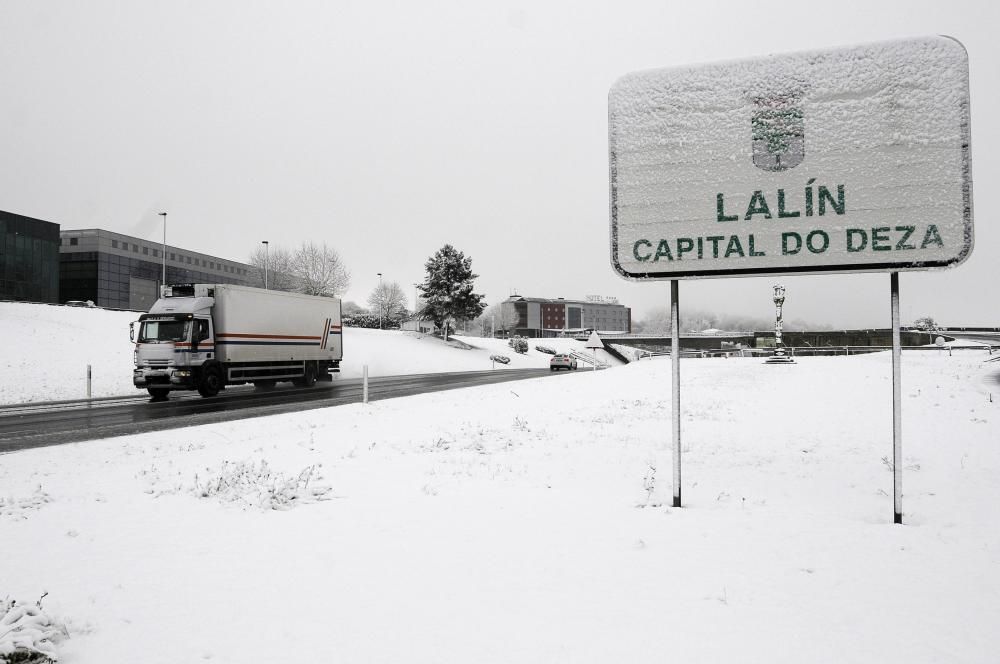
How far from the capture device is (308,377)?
26094 millimetres

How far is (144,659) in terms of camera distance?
9.74 feet

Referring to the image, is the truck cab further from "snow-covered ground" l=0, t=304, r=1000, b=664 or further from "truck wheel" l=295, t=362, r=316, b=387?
"snow-covered ground" l=0, t=304, r=1000, b=664

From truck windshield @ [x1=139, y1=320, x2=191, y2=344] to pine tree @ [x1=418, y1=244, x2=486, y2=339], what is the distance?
4029 cm

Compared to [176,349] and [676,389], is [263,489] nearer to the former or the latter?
[676,389]

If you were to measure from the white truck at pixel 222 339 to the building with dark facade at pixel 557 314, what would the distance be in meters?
131

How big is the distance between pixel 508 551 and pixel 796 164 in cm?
487

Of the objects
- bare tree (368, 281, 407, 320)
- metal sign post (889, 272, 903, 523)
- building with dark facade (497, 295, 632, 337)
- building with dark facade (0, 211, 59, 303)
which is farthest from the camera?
building with dark facade (497, 295, 632, 337)

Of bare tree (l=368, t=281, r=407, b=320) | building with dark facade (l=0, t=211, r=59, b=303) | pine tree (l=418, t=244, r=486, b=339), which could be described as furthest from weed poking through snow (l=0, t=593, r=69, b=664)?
bare tree (l=368, t=281, r=407, b=320)

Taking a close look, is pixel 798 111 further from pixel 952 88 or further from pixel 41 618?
pixel 41 618

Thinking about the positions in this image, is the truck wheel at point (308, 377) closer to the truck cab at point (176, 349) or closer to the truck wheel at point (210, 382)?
the truck wheel at point (210, 382)

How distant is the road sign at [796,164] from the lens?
561 cm

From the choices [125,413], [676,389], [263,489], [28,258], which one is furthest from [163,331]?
[28,258]

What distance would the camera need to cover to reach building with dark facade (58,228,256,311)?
249 ft

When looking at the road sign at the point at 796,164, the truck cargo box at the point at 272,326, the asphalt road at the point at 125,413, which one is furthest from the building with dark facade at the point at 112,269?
the road sign at the point at 796,164
